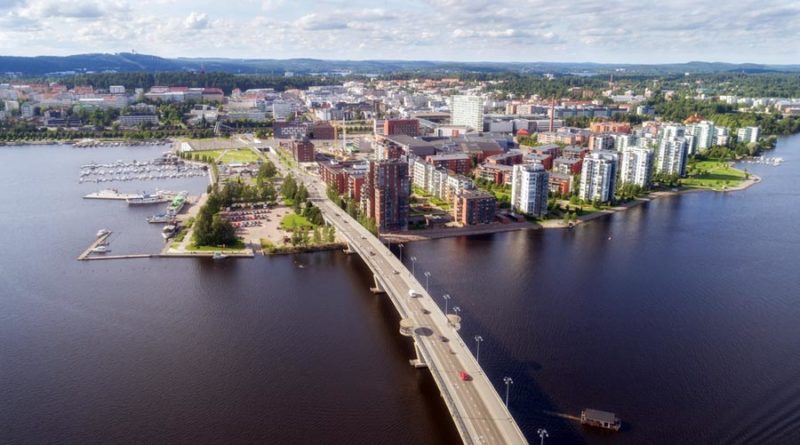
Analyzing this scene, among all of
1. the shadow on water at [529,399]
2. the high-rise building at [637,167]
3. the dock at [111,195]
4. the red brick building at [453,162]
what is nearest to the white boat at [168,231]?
the dock at [111,195]

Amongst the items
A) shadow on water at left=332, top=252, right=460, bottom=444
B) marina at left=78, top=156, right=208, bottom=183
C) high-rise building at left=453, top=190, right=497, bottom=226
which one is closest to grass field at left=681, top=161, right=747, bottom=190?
high-rise building at left=453, top=190, right=497, bottom=226

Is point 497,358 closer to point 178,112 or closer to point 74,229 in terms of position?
point 74,229

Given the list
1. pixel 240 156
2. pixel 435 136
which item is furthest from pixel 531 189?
pixel 240 156

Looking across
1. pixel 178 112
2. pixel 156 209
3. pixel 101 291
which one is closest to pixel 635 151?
pixel 156 209

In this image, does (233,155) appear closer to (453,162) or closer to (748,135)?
(453,162)

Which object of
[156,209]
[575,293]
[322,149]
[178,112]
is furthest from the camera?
[178,112]

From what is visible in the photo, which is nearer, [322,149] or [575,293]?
[575,293]
